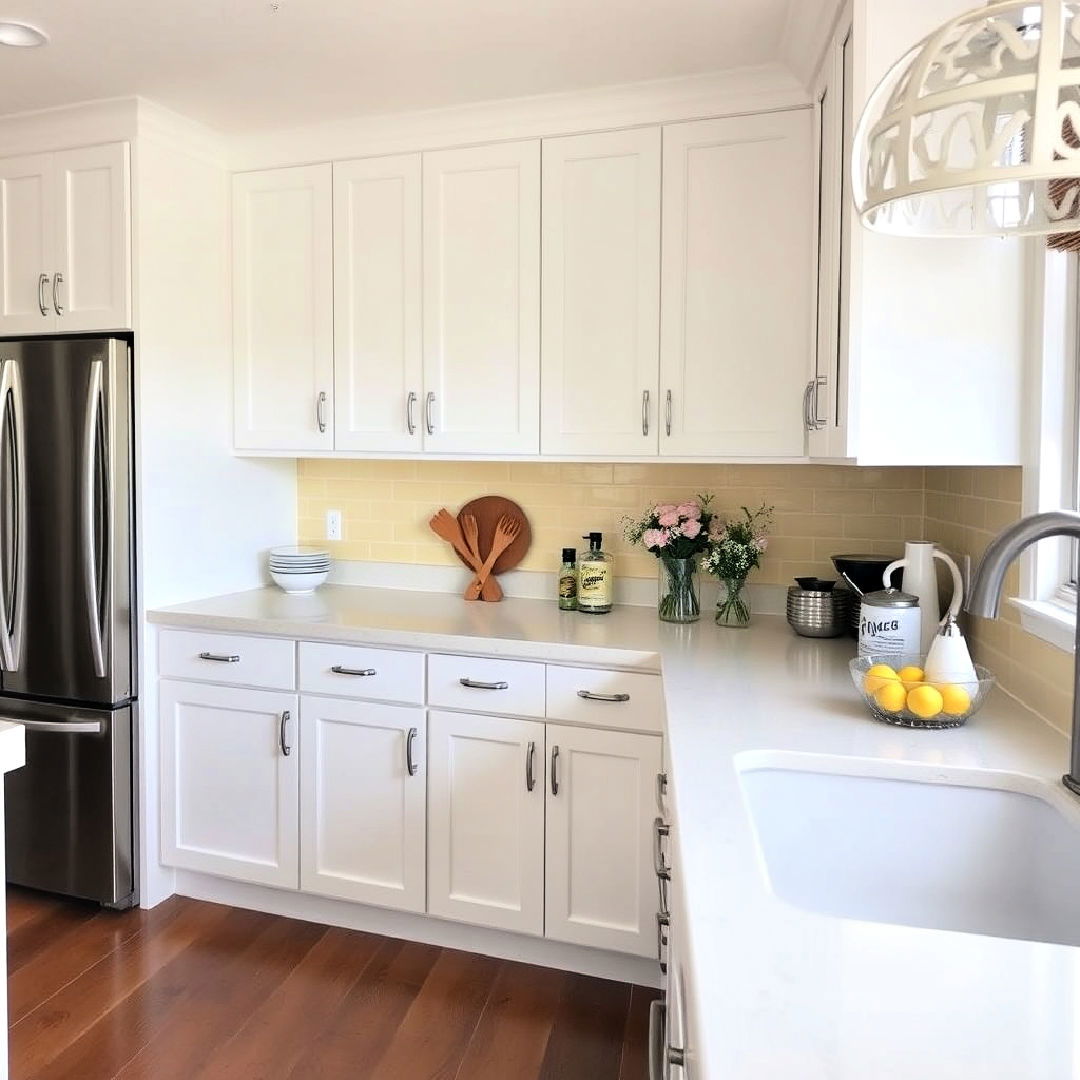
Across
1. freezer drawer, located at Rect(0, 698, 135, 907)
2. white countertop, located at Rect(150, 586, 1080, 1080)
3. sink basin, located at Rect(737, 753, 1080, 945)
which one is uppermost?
white countertop, located at Rect(150, 586, 1080, 1080)

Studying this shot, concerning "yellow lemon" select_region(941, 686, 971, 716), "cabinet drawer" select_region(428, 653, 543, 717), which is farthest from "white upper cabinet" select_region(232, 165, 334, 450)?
"yellow lemon" select_region(941, 686, 971, 716)

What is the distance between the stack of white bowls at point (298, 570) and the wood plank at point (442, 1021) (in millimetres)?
1231

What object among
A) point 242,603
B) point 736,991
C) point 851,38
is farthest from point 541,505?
point 736,991

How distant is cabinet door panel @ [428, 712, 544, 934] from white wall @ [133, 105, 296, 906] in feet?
3.10

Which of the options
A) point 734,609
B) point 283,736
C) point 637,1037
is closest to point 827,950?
point 637,1037

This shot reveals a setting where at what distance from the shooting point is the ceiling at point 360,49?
206cm

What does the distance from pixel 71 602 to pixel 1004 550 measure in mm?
2479

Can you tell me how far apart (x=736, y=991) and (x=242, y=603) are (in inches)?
92.7

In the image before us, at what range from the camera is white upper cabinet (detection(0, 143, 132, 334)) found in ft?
8.65

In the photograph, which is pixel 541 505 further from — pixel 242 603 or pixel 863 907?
pixel 863 907

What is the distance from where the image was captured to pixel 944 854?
143 cm

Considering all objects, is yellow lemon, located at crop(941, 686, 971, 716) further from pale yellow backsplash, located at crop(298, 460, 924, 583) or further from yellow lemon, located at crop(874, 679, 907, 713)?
pale yellow backsplash, located at crop(298, 460, 924, 583)

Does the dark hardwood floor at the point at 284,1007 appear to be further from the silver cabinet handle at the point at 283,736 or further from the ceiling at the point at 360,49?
the ceiling at the point at 360,49

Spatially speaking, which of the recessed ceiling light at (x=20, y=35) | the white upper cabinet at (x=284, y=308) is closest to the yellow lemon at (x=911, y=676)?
the white upper cabinet at (x=284, y=308)
